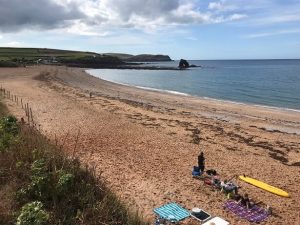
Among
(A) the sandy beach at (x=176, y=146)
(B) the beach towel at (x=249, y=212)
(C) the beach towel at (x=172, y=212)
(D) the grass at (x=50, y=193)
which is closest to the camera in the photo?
(D) the grass at (x=50, y=193)

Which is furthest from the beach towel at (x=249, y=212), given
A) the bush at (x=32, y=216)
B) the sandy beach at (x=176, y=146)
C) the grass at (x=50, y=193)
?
the bush at (x=32, y=216)

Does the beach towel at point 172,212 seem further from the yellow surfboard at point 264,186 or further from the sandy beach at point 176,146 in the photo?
the yellow surfboard at point 264,186

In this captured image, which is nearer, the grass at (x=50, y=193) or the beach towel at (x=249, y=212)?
the grass at (x=50, y=193)

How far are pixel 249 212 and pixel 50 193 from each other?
680 centimetres

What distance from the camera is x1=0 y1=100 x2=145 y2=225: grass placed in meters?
8.16

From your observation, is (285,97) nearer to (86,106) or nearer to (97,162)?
(86,106)

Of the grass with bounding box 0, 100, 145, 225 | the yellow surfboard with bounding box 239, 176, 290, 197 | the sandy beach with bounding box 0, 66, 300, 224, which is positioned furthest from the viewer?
the yellow surfboard with bounding box 239, 176, 290, 197

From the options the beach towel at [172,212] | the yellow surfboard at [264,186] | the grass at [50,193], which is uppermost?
the grass at [50,193]

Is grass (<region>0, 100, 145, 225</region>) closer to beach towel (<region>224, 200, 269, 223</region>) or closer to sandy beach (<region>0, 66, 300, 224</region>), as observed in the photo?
sandy beach (<region>0, 66, 300, 224</region>)

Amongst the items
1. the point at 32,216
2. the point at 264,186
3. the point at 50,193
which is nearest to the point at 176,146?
the point at 264,186

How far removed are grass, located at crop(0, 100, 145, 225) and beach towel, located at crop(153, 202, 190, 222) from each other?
6.33ft

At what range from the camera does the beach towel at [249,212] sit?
39.1 feet

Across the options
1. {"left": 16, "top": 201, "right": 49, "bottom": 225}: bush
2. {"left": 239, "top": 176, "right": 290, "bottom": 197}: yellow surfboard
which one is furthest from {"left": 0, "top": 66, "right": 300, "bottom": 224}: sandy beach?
{"left": 16, "top": 201, "right": 49, "bottom": 225}: bush

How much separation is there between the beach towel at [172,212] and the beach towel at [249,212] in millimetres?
1729
